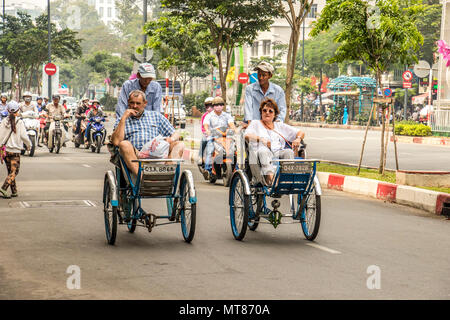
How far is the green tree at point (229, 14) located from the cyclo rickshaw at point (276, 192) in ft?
56.2

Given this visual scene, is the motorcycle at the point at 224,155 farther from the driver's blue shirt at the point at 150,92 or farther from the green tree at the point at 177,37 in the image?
the green tree at the point at 177,37

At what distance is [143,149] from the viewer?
29.2 ft

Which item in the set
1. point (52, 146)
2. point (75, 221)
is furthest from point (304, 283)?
point (52, 146)

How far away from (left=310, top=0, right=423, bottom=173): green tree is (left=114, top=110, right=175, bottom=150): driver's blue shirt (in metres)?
8.21

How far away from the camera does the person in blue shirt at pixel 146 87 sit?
32.3 ft

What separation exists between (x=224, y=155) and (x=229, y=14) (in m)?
12.2

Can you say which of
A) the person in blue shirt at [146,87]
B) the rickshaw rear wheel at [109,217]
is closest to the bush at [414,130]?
the person in blue shirt at [146,87]

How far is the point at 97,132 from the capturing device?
26.2 metres

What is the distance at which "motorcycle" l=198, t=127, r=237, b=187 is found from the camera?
15.6m

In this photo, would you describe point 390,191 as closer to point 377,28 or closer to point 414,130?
point 377,28

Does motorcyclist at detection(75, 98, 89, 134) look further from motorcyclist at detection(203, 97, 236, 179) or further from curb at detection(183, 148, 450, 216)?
curb at detection(183, 148, 450, 216)

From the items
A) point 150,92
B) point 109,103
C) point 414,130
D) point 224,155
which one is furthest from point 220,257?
point 109,103

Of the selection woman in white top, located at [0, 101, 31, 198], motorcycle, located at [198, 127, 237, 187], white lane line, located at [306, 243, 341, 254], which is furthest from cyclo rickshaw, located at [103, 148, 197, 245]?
motorcycle, located at [198, 127, 237, 187]
